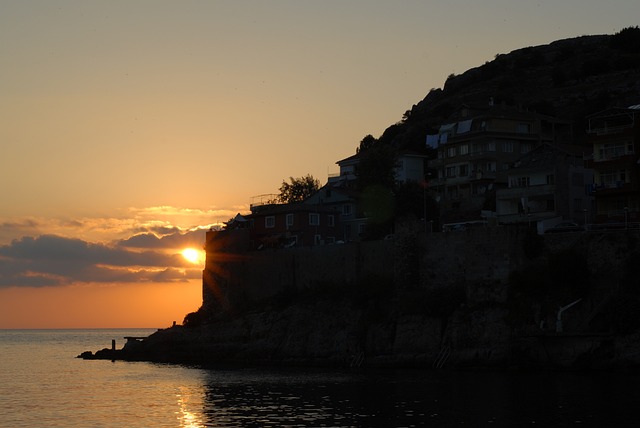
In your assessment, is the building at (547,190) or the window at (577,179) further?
the window at (577,179)

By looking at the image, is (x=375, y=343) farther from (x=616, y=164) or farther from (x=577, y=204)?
(x=616, y=164)

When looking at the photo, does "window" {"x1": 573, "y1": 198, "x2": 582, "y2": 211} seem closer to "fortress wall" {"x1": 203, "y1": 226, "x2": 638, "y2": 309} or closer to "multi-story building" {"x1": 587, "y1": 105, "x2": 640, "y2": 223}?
"multi-story building" {"x1": 587, "y1": 105, "x2": 640, "y2": 223}

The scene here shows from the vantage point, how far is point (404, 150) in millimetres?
129500

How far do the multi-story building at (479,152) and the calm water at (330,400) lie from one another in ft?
127

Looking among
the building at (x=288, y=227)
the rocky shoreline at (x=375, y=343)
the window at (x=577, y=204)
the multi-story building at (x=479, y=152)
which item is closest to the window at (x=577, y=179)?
the window at (x=577, y=204)

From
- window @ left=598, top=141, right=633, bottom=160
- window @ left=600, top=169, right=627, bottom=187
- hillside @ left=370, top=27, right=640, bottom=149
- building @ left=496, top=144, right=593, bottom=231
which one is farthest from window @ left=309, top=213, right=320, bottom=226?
window @ left=600, top=169, right=627, bottom=187

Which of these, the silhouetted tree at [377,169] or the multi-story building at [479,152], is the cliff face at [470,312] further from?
the multi-story building at [479,152]

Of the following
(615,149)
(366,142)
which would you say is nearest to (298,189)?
(366,142)

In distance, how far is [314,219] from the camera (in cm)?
10731

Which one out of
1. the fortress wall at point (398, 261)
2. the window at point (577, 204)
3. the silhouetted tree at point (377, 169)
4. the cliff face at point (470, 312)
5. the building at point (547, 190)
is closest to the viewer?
the cliff face at point (470, 312)

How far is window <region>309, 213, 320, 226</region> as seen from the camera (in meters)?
107

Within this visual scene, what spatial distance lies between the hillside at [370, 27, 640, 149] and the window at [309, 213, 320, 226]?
2974 cm

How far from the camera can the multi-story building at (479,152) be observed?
361 feet

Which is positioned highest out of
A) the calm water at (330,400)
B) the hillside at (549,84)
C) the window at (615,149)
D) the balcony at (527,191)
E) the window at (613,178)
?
the hillside at (549,84)
